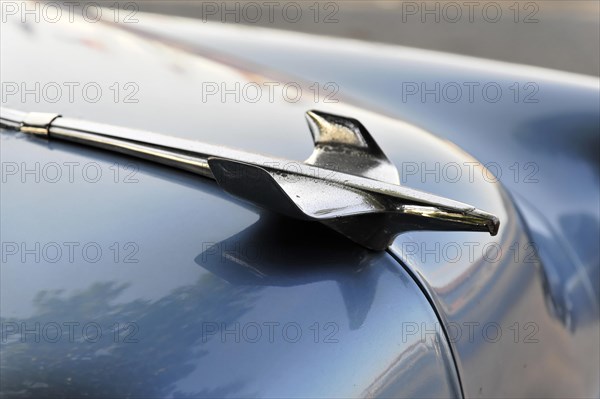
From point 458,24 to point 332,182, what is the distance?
208 inches

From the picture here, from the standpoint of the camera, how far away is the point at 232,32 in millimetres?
1843

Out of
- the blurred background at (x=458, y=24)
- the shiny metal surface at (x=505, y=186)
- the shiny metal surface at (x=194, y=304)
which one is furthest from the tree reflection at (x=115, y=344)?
the blurred background at (x=458, y=24)

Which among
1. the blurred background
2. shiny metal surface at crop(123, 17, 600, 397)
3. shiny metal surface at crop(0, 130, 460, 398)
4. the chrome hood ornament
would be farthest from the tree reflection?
the blurred background

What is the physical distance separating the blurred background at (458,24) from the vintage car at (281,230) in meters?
3.70

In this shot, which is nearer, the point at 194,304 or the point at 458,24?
the point at 194,304

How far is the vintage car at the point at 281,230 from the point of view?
806 millimetres

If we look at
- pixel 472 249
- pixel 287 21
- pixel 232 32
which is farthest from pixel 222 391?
pixel 287 21

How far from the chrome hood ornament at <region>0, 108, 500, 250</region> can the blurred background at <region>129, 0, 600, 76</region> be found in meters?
4.05

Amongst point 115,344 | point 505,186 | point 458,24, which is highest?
point 458,24

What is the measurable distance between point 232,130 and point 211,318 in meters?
0.41

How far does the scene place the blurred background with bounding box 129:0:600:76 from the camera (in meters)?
5.36

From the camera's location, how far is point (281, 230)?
0.93 meters

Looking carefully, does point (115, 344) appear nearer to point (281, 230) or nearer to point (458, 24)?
point (281, 230)

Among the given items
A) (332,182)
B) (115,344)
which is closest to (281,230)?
(332,182)
